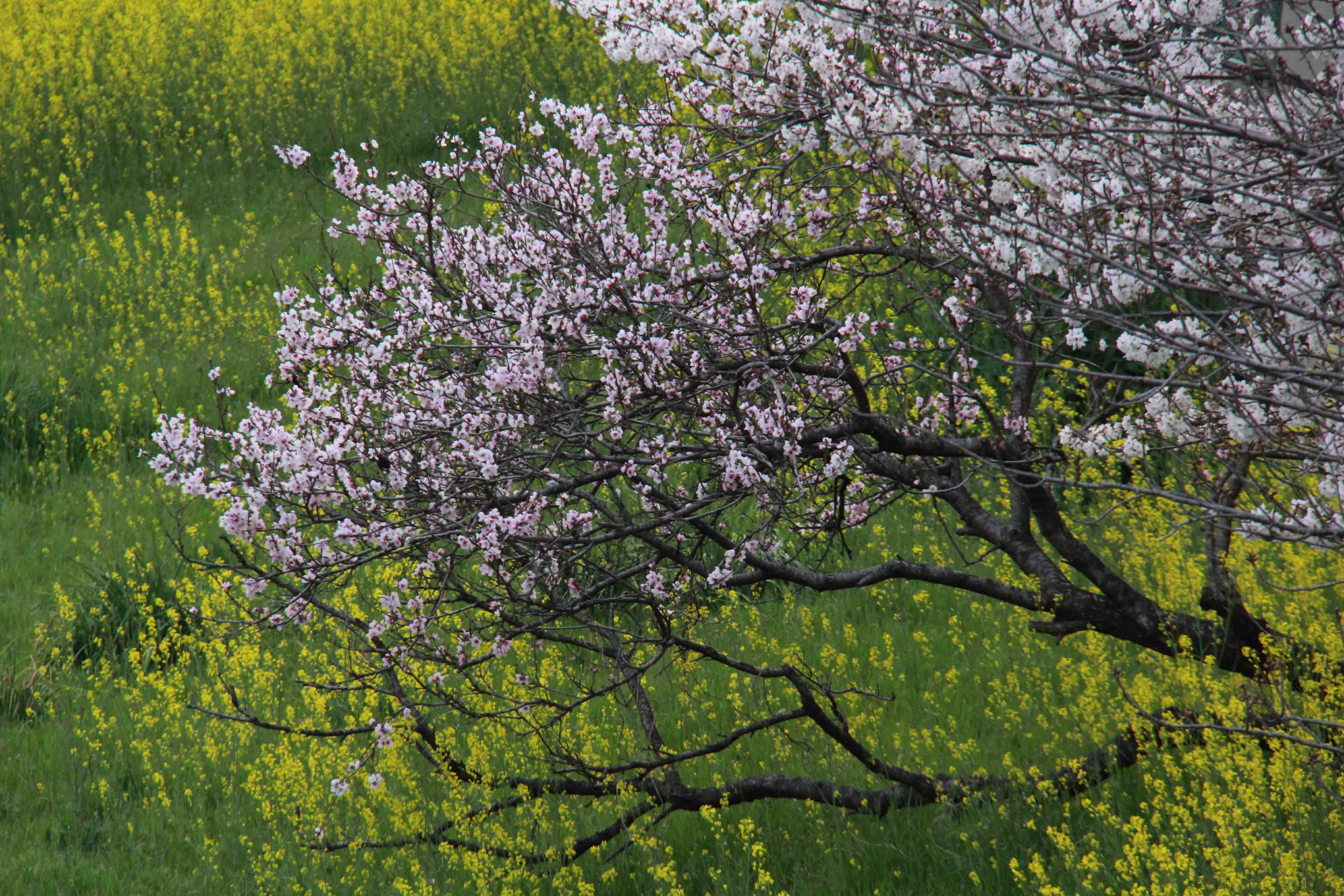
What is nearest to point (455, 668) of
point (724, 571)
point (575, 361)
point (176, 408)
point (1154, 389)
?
point (724, 571)

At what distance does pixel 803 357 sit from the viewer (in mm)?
4711

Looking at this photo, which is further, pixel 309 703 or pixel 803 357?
pixel 309 703

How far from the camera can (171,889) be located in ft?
16.8

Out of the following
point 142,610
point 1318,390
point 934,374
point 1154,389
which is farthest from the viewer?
point 142,610

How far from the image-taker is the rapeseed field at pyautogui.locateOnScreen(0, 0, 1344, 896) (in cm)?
452

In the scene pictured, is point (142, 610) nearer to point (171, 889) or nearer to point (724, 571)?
point (171, 889)

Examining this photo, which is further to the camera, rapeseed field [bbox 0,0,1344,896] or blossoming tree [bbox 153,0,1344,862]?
rapeseed field [bbox 0,0,1344,896]

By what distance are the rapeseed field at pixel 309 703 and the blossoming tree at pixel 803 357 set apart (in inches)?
7.4

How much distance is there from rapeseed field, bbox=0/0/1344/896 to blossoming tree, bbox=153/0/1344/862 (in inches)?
7.4

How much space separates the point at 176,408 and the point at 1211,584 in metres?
8.01

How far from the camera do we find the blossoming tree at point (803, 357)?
3.22 m

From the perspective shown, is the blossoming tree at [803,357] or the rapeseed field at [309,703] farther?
the rapeseed field at [309,703]

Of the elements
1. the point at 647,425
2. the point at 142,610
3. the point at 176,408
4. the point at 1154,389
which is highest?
the point at 176,408

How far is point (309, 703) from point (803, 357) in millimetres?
3548
